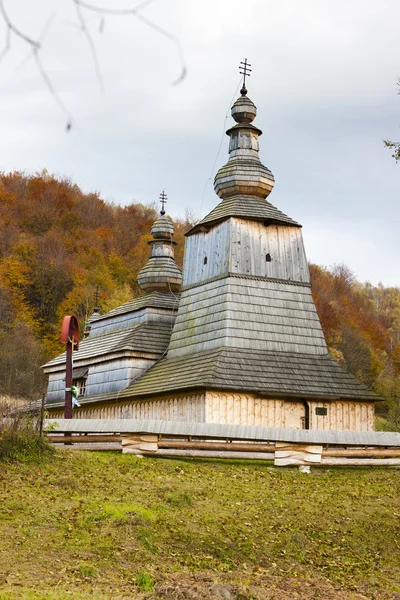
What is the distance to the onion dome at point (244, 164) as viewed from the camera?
33656 millimetres

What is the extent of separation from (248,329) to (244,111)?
8538 millimetres

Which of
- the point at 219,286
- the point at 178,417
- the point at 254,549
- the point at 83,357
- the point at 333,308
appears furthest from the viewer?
the point at 333,308

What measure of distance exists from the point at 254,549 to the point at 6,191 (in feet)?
238

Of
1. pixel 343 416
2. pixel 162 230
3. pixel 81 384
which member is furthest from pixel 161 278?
pixel 343 416

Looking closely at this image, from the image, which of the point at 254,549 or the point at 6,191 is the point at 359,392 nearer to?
the point at 254,549

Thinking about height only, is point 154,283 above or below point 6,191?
below

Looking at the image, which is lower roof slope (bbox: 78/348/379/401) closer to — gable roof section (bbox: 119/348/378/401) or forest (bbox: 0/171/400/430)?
gable roof section (bbox: 119/348/378/401)

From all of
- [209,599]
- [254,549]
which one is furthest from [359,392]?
[209,599]

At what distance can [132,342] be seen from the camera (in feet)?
115

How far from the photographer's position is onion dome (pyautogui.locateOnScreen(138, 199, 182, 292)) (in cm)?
4012

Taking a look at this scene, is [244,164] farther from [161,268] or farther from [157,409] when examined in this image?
[157,409]

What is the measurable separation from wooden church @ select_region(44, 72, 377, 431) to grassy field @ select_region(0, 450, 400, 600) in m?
7.88

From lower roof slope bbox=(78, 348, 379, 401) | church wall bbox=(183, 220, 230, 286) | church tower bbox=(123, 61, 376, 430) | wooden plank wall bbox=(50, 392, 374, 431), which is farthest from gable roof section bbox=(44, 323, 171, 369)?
wooden plank wall bbox=(50, 392, 374, 431)

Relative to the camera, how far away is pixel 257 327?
1205 inches
